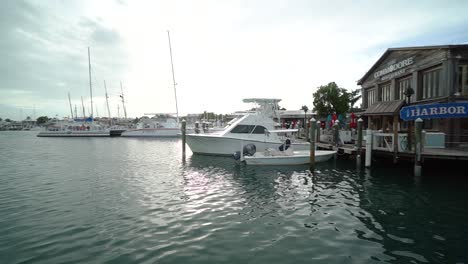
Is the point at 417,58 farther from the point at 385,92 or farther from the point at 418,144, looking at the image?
the point at 418,144

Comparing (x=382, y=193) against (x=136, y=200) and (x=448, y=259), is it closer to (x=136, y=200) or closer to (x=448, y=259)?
(x=448, y=259)

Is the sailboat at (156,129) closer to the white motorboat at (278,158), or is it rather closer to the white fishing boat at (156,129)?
the white fishing boat at (156,129)

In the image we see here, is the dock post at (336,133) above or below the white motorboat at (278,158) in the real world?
above

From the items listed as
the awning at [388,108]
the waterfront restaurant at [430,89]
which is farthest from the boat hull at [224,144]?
the waterfront restaurant at [430,89]

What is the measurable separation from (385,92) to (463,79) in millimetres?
8435

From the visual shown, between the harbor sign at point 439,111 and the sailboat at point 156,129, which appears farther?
the sailboat at point 156,129

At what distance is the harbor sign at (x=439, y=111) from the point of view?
13297 mm

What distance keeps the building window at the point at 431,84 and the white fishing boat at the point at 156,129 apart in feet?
141

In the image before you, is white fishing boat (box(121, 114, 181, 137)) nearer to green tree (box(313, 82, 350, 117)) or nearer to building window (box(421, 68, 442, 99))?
green tree (box(313, 82, 350, 117))

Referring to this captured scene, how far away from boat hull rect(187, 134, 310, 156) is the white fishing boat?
32842 millimetres

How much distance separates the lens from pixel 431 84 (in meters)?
19.0

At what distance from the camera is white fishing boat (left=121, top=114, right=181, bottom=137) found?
57.7 metres

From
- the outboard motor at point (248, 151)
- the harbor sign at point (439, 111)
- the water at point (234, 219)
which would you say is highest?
the harbor sign at point (439, 111)

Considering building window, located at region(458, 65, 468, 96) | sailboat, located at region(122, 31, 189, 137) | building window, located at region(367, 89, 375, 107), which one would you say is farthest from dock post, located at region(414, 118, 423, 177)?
sailboat, located at region(122, 31, 189, 137)
